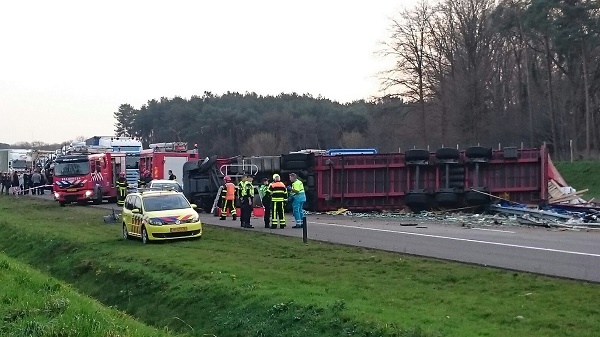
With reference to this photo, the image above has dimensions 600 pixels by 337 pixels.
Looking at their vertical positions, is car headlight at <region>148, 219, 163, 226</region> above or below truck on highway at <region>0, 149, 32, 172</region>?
below

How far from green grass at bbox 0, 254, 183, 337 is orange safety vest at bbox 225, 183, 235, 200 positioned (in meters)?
13.8

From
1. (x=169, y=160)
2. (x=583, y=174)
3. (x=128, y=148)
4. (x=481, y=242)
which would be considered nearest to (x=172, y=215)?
(x=481, y=242)

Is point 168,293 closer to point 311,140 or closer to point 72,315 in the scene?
point 72,315

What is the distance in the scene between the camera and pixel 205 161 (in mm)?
35219

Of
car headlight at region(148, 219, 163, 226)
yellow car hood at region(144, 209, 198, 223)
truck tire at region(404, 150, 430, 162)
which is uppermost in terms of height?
truck tire at region(404, 150, 430, 162)

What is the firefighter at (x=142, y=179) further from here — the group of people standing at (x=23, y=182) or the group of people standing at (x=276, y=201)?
the group of people standing at (x=23, y=182)

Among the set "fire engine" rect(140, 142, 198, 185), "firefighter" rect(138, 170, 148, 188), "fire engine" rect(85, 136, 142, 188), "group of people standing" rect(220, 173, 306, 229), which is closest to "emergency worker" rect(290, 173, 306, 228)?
"group of people standing" rect(220, 173, 306, 229)

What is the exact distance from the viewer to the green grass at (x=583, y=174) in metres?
46.0

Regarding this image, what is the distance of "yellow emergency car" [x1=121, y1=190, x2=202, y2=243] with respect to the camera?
22078 millimetres

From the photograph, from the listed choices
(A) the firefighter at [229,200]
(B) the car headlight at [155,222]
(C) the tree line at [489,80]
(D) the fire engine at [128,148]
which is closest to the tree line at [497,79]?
(C) the tree line at [489,80]

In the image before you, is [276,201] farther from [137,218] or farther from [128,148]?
[128,148]

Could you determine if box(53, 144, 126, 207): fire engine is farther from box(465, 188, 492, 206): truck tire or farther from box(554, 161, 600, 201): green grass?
box(554, 161, 600, 201): green grass

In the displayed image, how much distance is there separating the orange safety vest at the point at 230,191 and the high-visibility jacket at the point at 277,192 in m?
4.16

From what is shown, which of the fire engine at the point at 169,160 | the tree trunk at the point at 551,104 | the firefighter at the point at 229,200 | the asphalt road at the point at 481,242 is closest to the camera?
the asphalt road at the point at 481,242
